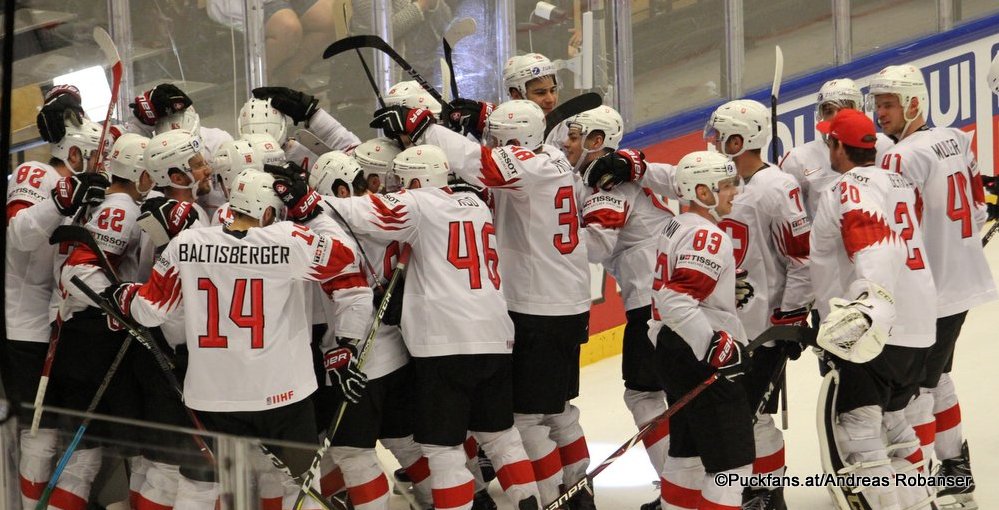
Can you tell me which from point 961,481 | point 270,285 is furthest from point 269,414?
point 961,481

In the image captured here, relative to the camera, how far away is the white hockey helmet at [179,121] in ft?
17.1

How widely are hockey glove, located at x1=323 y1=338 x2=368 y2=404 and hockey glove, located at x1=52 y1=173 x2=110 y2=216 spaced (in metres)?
0.94

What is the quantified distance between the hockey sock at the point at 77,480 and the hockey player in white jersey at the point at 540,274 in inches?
68.8

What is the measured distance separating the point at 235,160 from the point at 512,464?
1417 mm

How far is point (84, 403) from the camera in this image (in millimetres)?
4895

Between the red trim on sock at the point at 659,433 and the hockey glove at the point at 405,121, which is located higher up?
the hockey glove at the point at 405,121

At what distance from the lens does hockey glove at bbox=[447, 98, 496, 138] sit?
5453mm

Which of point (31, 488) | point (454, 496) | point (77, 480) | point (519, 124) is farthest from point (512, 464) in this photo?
point (31, 488)

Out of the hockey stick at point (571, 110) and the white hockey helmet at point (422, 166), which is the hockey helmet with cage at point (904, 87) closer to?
the hockey stick at point (571, 110)

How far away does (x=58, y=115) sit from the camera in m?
4.85

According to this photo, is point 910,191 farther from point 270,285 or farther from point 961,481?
point 270,285

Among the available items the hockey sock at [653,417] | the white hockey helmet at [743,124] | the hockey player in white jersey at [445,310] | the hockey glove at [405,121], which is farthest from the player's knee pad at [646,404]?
the hockey glove at [405,121]

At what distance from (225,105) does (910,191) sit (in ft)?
10.7

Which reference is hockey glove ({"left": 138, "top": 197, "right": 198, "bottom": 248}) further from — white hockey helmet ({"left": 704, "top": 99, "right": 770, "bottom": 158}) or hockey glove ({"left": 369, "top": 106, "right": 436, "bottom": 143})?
white hockey helmet ({"left": 704, "top": 99, "right": 770, "bottom": 158})
